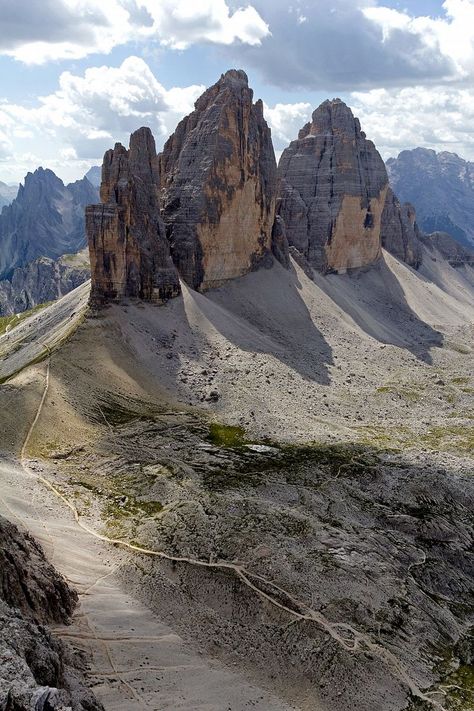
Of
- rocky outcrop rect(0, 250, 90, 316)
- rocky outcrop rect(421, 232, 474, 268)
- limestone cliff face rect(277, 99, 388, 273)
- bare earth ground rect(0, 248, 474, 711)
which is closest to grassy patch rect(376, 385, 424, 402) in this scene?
bare earth ground rect(0, 248, 474, 711)

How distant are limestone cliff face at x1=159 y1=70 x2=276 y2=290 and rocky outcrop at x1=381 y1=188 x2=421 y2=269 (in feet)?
177

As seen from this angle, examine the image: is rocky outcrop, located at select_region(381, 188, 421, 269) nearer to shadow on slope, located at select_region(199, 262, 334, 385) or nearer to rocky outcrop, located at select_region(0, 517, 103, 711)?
shadow on slope, located at select_region(199, 262, 334, 385)

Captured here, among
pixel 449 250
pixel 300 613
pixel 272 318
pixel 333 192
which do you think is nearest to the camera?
pixel 300 613

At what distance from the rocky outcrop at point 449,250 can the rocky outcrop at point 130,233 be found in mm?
105929

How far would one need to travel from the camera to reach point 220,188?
8306 cm

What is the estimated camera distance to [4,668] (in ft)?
56.4

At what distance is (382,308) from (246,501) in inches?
2921

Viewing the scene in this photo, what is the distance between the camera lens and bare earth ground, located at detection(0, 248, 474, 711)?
28359mm

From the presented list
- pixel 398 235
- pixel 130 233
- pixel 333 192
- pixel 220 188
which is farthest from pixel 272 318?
pixel 398 235

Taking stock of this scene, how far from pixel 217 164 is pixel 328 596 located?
6371cm

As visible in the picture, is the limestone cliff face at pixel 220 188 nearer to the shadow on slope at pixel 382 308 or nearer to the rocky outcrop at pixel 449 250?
the shadow on slope at pixel 382 308

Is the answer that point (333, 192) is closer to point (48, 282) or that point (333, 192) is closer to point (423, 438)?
point (423, 438)

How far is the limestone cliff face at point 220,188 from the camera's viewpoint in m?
81.4

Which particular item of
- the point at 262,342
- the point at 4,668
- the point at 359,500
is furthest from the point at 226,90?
the point at 4,668
